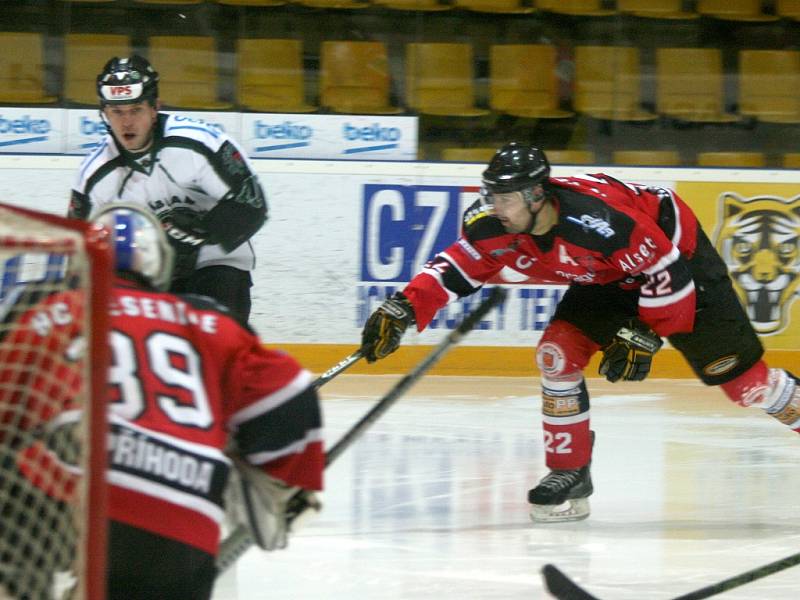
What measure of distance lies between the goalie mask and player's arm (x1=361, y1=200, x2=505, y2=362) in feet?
6.18

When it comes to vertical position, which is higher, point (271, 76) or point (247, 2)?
point (247, 2)

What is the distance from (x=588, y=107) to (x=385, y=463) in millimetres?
3012

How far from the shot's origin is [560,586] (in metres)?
2.98

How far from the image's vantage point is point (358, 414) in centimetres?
520

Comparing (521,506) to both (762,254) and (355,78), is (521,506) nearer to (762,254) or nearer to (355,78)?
(762,254)

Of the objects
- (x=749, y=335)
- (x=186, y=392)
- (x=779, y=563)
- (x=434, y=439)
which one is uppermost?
(x=186, y=392)

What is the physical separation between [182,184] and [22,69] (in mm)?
3222

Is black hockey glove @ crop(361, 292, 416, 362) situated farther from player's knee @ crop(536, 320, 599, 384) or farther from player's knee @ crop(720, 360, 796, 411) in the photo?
player's knee @ crop(720, 360, 796, 411)

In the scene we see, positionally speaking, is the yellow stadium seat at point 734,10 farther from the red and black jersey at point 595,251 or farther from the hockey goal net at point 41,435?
the hockey goal net at point 41,435

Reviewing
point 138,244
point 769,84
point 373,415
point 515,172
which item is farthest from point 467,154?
point 138,244

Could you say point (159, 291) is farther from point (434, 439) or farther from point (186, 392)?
point (434, 439)

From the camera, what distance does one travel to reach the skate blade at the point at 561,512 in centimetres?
383

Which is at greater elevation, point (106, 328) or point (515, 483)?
point (106, 328)

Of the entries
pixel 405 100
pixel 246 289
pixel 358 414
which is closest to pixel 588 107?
pixel 405 100
